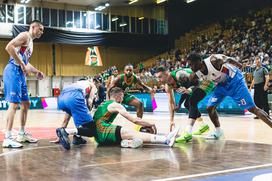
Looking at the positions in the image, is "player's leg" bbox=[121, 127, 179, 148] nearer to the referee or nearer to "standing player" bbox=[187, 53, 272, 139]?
"standing player" bbox=[187, 53, 272, 139]

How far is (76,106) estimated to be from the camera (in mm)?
6180

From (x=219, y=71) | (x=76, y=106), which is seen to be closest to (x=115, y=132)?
(x=76, y=106)

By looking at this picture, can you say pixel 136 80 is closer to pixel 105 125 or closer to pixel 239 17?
pixel 105 125

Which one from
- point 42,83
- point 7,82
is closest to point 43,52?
point 42,83

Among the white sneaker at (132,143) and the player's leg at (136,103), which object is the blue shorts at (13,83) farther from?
the player's leg at (136,103)

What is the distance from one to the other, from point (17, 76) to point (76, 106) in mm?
1090

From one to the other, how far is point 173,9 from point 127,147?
28.1 meters

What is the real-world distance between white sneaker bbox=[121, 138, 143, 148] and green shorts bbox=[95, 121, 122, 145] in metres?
0.14

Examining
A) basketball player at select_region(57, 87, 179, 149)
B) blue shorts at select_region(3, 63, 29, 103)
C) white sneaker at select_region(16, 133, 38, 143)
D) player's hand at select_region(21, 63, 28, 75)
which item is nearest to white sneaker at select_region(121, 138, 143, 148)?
basketball player at select_region(57, 87, 179, 149)

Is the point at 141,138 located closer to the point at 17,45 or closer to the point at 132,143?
the point at 132,143

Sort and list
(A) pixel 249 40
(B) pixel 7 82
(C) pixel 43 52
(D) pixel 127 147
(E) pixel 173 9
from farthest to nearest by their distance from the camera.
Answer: (E) pixel 173 9, (C) pixel 43 52, (A) pixel 249 40, (B) pixel 7 82, (D) pixel 127 147

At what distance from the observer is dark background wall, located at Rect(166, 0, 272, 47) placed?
91.1 feet

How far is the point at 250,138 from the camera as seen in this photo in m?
7.14

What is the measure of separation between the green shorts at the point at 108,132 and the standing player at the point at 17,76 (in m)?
1.18
